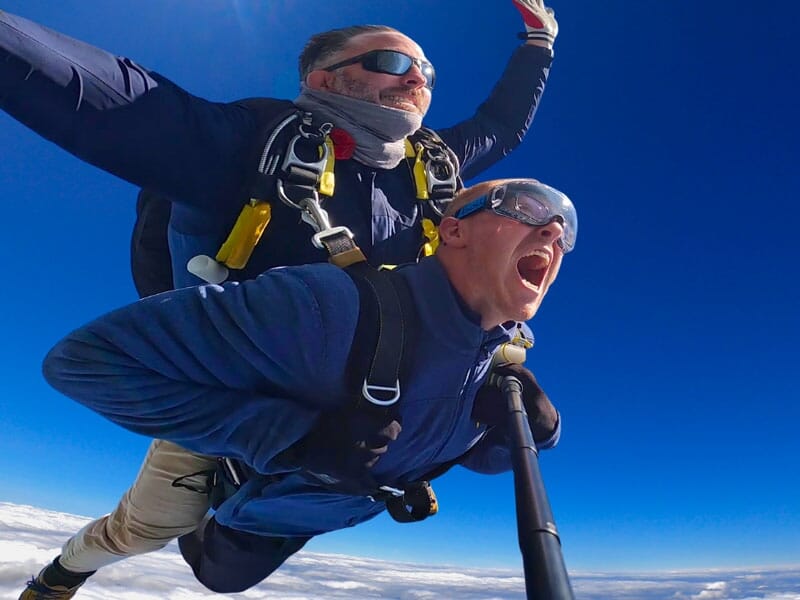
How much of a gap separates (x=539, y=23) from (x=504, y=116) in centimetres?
70

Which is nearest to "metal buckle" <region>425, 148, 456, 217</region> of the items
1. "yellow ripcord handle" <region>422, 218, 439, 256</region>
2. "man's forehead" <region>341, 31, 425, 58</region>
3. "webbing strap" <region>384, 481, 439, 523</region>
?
"yellow ripcord handle" <region>422, 218, 439, 256</region>

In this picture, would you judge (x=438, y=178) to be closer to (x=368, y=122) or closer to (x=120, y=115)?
(x=368, y=122)

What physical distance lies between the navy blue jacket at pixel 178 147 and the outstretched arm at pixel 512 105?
0.85 m

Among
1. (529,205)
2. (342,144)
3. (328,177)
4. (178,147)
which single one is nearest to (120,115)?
(178,147)

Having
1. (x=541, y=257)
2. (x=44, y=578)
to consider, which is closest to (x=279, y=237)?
(x=541, y=257)

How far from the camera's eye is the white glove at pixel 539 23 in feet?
9.74

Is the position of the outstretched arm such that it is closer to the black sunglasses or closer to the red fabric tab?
the black sunglasses

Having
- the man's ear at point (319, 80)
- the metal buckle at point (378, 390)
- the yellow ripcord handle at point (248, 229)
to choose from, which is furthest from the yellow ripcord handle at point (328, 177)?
the metal buckle at point (378, 390)

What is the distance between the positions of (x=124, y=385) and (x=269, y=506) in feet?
3.39

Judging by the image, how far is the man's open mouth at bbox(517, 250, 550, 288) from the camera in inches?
53.8

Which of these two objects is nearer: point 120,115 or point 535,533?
point 535,533

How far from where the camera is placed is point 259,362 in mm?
1152

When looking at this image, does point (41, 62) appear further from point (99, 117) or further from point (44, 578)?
point (44, 578)

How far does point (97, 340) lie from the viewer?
1014 millimetres
